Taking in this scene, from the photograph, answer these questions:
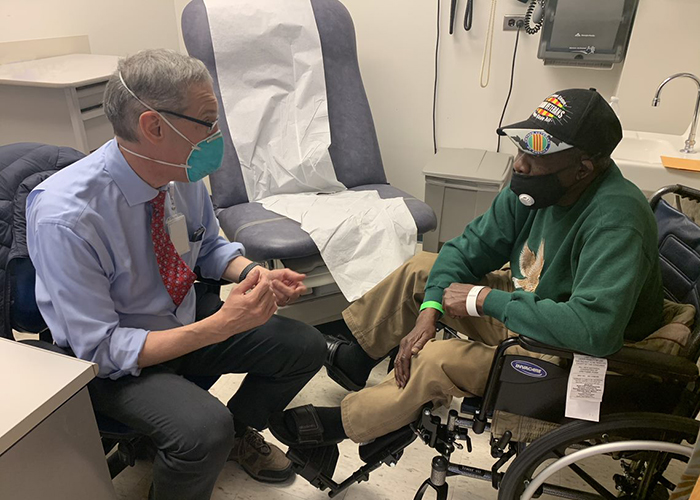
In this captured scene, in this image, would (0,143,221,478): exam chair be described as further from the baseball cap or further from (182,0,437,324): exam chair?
the baseball cap

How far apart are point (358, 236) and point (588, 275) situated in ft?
3.14

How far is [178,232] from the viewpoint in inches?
52.3

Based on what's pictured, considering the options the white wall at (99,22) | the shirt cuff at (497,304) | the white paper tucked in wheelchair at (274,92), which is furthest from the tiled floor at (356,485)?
the white wall at (99,22)

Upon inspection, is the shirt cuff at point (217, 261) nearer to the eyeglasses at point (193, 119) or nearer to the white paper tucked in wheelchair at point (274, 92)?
the eyeglasses at point (193, 119)

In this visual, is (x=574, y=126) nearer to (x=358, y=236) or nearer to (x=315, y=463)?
(x=358, y=236)

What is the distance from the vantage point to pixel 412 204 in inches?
84.0

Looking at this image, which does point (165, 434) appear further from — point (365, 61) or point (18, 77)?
point (365, 61)

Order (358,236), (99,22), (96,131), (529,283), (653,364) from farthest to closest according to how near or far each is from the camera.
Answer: (99,22) → (96,131) → (358,236) → (529,283) → (653,364)

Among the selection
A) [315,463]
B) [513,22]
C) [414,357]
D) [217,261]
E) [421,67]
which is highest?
[513,22]

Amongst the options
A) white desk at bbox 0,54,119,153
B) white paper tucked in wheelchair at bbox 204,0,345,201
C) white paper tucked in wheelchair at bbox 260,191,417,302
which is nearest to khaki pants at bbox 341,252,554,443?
white paper tucked in wheelchair at bbox 260,191,417,302

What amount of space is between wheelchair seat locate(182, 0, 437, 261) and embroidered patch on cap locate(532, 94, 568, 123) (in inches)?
35.1

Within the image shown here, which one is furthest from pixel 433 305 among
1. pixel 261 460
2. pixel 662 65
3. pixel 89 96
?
pixel 89 96

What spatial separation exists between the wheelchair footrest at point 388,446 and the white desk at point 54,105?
178 centimetres

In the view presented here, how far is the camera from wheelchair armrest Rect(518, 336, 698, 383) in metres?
1.07
